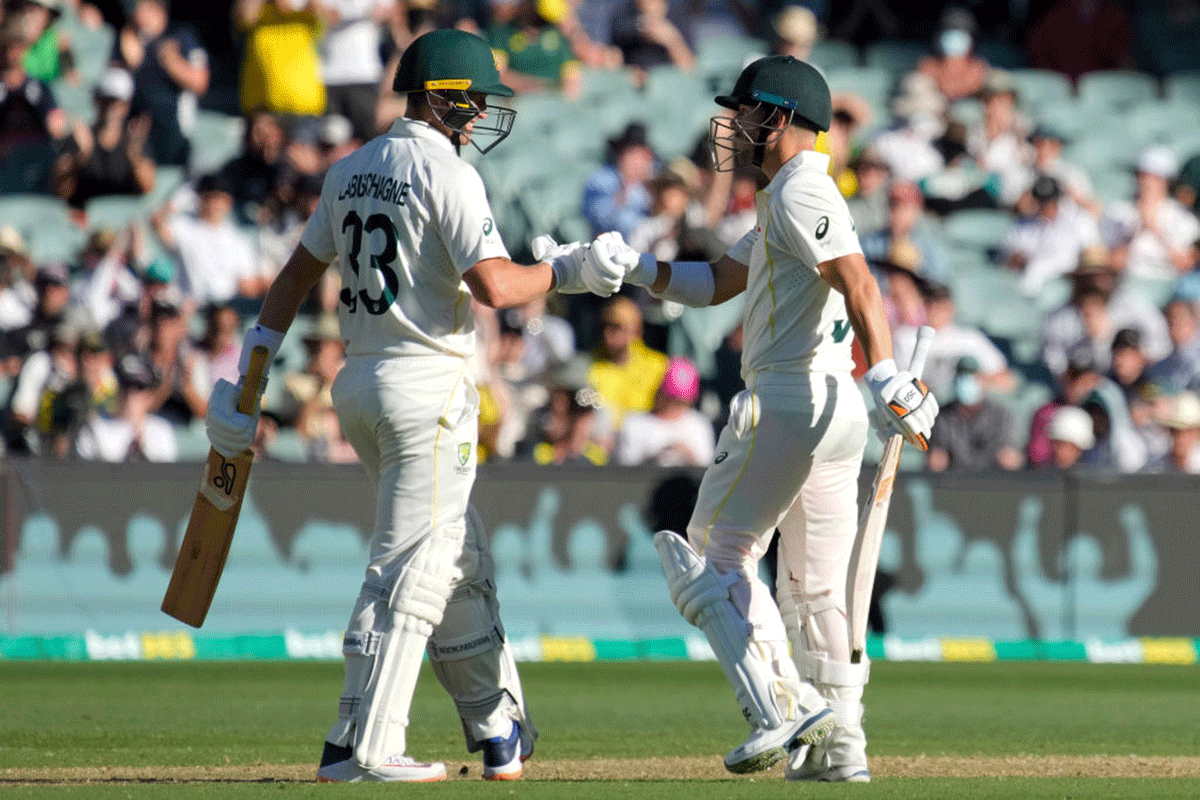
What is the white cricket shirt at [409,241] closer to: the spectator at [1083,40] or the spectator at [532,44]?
the spectator at [532,44]

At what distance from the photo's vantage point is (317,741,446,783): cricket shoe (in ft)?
19.4

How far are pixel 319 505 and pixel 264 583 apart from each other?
0.58m

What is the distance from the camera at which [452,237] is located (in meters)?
5.93

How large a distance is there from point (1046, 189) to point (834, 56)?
3.28 metres

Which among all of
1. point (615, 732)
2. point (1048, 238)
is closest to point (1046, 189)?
point (1048, 238)

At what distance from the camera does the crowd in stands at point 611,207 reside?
40.0ft

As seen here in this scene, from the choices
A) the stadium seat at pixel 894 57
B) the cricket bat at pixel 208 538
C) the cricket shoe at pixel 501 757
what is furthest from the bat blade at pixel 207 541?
the stadium seat at pixel 894 57

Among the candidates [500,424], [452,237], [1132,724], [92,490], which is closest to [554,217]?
[500,424]

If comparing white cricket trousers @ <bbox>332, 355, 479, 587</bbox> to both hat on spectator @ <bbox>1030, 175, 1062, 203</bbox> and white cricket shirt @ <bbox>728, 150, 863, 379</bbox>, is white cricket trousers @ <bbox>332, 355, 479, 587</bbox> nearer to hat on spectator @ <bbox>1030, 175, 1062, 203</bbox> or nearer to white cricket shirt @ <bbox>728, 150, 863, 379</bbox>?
white cricket shirt @ <bbox>728, 150, 863, 379</bbox>

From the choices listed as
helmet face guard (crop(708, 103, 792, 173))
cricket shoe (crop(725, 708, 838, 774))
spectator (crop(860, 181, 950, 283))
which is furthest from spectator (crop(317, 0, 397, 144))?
cricket shoe (crop(725, 708, 838, 774))

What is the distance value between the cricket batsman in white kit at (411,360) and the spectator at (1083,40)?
1268 centimetres

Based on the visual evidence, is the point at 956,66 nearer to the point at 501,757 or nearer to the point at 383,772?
the point at 501,757

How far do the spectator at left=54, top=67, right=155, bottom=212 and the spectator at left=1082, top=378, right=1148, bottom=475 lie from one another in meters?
7.67

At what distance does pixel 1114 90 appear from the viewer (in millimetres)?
17297
